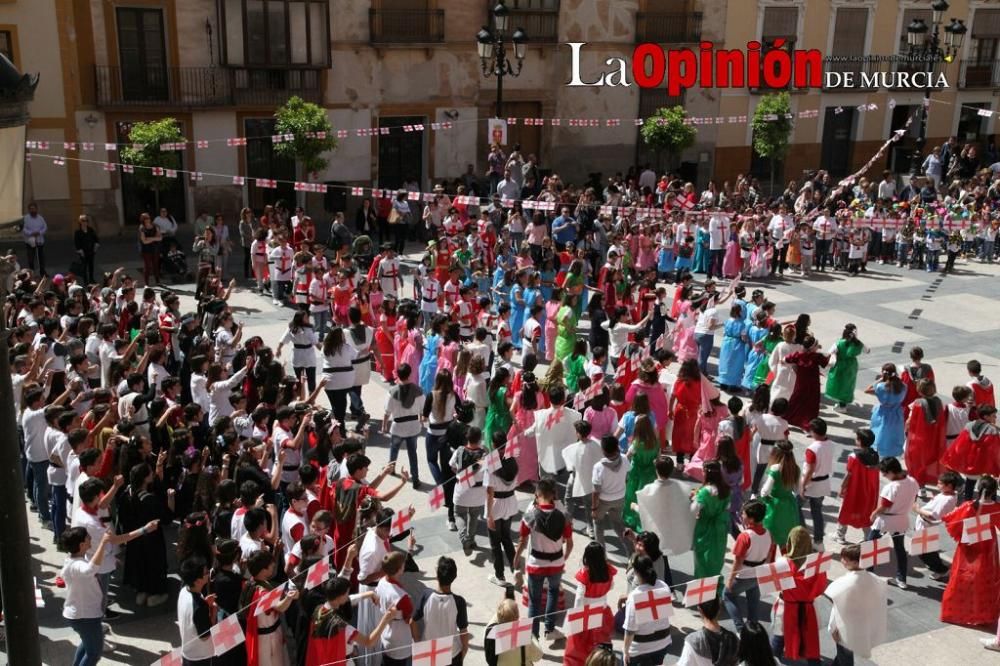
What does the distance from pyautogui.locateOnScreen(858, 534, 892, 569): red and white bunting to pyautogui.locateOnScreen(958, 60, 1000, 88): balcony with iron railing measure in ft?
102

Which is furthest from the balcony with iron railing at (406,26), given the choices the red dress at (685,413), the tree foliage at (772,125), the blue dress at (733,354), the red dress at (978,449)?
the red dress at (978,449)

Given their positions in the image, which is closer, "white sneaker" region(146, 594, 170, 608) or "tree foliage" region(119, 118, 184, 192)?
"white sneaker" region(146, 594, 170, 608)

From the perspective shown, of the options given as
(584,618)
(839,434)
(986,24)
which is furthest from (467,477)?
(986,24)

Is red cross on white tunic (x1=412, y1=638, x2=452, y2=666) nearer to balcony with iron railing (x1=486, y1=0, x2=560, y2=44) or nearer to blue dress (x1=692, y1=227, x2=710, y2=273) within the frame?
blue dress (x1=692, y1=227, x2=710, y2=273)

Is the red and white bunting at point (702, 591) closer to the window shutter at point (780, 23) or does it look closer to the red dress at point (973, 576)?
the red dress at point (973, 576)

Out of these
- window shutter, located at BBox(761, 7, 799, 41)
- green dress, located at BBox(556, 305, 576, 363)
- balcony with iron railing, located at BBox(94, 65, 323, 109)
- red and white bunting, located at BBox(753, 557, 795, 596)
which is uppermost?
window shutter, located at BBox(761, 7, 799, 41)

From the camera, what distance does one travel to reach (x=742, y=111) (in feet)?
105

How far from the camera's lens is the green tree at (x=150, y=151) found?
→ 2106 centimetres

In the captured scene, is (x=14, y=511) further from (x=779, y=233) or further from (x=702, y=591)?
(x=779, y=233)

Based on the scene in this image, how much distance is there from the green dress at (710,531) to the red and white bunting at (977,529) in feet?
6.45

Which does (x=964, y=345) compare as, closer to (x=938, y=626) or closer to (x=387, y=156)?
(x=938, y=626)

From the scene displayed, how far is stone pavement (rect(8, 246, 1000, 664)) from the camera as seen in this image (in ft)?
Answer: 27.8

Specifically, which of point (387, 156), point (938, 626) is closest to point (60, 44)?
point (387, 156)

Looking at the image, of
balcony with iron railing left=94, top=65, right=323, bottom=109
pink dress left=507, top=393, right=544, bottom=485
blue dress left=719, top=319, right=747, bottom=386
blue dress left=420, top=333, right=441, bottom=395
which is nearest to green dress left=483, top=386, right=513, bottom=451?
pink dress left=507, top=393, right=544, bottom=485
